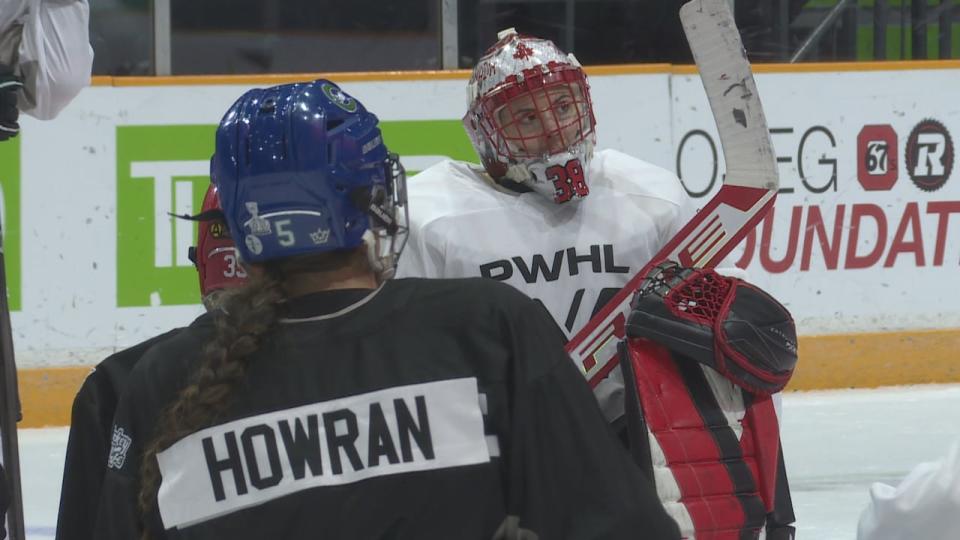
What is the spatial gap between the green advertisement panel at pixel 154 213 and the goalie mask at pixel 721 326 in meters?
2.82

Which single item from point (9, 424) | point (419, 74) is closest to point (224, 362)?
point (9, 424)

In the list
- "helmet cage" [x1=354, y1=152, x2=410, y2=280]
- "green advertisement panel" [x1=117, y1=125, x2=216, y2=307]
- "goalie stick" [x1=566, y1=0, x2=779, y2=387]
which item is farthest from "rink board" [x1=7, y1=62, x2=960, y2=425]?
"helmet cage" [x1=354, y1=152, x2=410, y2=280]

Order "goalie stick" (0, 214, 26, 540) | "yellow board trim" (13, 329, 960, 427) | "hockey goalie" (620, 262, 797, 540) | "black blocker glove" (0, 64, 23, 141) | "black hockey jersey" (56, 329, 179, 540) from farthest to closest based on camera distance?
"yellow board trim" (13, 329, 960, 427) → "black blocker glove" (0, 64, 23, 141) → "goalie stick" (0, 214, 26, 540) → "hockey goalie" (620, 262, 797, 540) → "black hockey jersey" (56, 329, 179, 540)

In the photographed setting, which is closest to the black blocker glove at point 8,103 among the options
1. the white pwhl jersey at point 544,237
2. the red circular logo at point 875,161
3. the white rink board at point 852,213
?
the white pwhl jersey at point 544,237

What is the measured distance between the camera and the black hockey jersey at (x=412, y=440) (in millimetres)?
1064

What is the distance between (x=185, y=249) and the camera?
4.36 m

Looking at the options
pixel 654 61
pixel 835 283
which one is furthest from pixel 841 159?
pixel 654 61

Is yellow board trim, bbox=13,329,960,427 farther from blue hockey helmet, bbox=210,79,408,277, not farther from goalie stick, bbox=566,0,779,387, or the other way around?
blue hockey helmet, bbox=210,79,408,277

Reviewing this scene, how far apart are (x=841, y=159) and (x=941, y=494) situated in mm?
2756

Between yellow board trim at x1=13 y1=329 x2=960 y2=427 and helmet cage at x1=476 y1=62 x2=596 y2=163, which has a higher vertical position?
helmet cage at x1=476 y1=62 x2=596 y2=163

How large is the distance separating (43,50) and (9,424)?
61 centimetres

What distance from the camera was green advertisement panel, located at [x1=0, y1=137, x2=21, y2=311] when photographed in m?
4.22

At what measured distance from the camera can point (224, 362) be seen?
3.57 ft

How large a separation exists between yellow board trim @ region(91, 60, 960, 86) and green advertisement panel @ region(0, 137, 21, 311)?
312 millimetres
